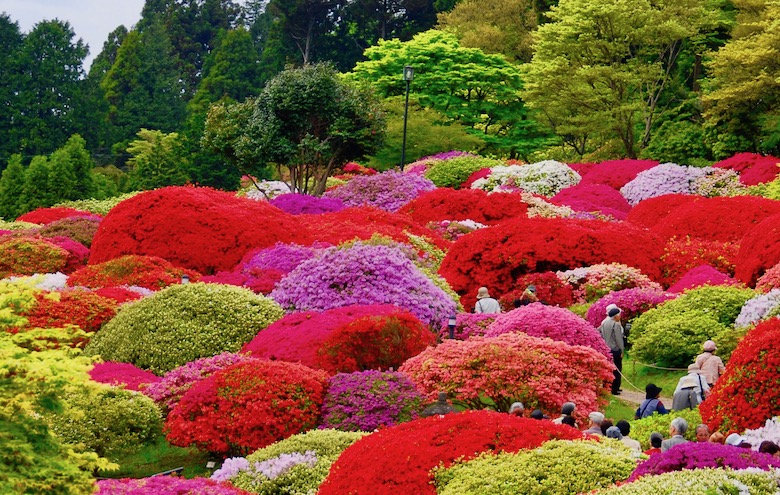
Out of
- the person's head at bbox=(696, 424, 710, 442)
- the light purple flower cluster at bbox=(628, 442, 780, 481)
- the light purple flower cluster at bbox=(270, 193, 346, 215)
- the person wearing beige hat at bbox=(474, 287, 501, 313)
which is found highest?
the light purple flower cluster at bbox=(628, 442, 780, 481)

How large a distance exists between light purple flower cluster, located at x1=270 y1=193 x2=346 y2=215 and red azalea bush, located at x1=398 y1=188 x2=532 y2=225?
275cm

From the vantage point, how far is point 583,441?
38.5 ft

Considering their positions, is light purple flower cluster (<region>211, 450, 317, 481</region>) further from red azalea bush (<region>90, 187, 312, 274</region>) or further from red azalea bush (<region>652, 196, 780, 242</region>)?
red azalea bush (<region>652, 196, 780, 242</region>)

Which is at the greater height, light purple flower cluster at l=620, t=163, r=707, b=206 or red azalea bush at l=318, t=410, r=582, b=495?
red azalea bush at l=318, t=410, r=582, b=495

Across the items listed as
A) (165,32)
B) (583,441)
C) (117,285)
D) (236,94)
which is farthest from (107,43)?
(583,441)

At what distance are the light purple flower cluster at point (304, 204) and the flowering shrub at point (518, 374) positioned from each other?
1872 cm

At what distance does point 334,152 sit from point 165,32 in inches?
2303

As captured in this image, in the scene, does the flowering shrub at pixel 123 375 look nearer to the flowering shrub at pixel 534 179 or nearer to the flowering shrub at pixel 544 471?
the flowering shrub at pixel 544 471

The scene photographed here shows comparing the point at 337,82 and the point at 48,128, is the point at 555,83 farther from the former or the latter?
the point at 48,128

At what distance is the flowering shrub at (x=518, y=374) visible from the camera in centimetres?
1523

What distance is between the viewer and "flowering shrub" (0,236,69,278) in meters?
27.9

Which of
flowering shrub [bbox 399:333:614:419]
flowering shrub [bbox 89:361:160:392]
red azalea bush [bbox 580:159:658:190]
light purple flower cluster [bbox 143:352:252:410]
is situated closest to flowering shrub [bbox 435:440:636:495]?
flowering shrub [bbox 399:333:614:419]

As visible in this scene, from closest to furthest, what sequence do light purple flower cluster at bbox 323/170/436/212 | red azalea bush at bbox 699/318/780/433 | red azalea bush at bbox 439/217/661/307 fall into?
1. red azalea bush at bbox 699/318/780/433
2. red azalea bush at bbox 439/217/661/307
3. light purple flower cluster at bbox 323/170/436/212

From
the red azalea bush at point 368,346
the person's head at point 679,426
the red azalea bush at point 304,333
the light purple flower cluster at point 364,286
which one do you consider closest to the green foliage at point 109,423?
the red azalea bush at point 304,333
